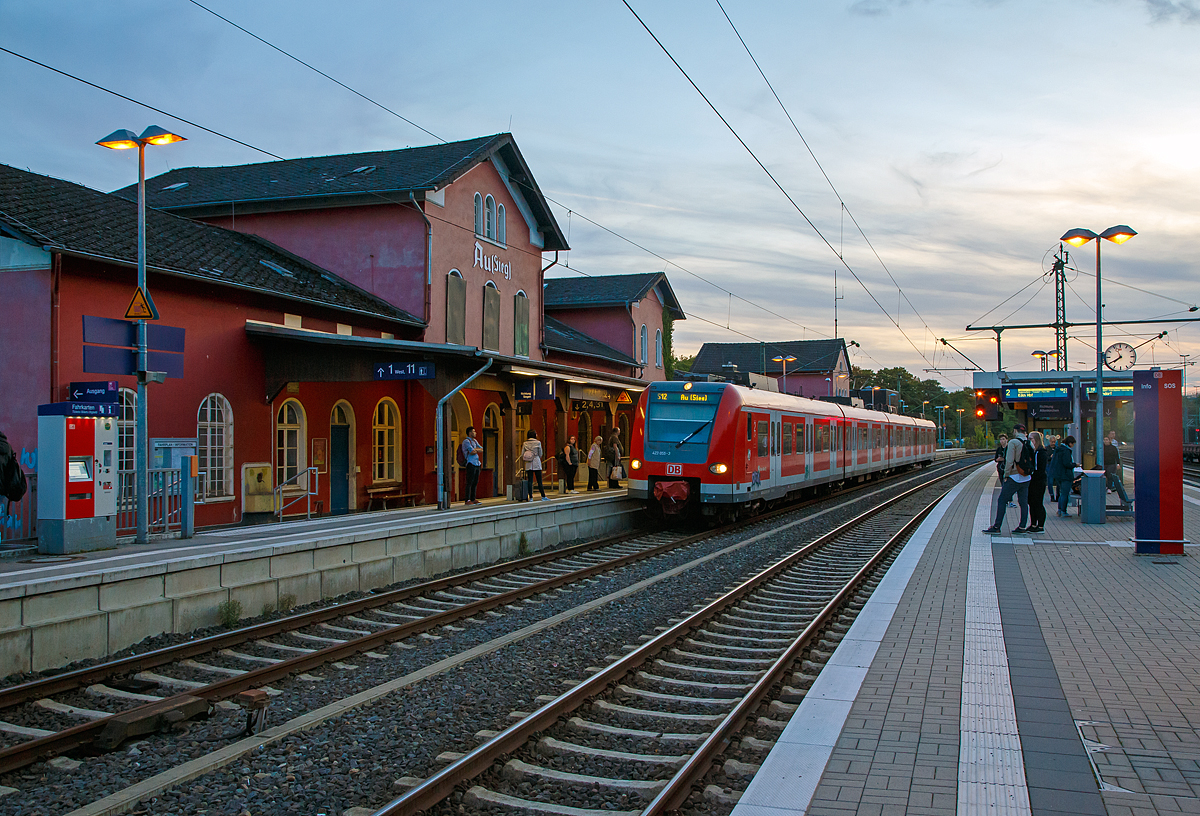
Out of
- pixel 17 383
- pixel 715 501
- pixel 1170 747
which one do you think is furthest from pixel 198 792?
pixel 715 501

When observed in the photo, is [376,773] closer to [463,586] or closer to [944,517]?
[463,586]

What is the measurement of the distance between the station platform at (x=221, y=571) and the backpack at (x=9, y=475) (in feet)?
2.46

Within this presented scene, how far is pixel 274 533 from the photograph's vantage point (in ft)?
42.0

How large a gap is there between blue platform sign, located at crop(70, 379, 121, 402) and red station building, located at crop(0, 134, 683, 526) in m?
1.19

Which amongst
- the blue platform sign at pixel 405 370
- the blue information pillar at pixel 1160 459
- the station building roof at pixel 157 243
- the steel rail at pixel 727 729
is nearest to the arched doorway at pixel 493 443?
the station building roof at pixel 157 243

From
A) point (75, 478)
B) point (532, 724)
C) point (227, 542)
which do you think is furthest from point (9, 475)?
point (532, 724)

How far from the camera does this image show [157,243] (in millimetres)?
15367

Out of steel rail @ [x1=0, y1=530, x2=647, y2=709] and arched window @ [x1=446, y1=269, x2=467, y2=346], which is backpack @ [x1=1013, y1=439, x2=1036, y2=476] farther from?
arched window @ [x1=446, y1=269, x2=467, y2=346]

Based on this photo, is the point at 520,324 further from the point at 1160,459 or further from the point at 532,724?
the point at 532,724

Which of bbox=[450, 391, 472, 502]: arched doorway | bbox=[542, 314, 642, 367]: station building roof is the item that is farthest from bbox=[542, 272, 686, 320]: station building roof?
bbox=[450, 391, 472, 502]: arched doorway

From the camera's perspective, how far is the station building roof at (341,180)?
21391 millimetres

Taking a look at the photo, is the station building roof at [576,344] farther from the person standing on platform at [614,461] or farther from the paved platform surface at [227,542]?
the paved platform surface at [227,542]

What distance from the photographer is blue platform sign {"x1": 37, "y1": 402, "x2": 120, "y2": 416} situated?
10578 mm

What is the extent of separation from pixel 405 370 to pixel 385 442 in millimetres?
4707
